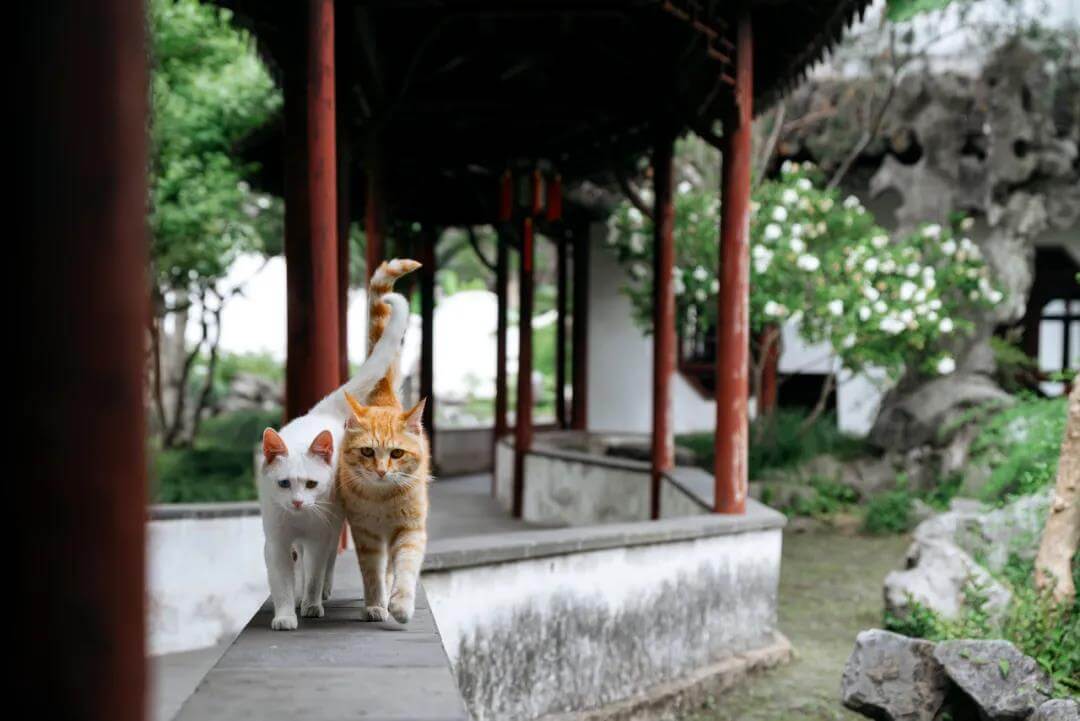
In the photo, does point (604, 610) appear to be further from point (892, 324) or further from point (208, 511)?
point (892, 324)

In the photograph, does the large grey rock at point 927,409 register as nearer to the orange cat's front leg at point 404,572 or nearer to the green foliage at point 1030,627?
the green foliage at point 1030,627

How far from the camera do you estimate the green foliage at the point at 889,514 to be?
461 inches

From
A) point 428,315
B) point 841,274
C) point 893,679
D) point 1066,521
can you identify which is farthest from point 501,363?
point 893,679

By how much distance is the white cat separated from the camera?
9.85 feet

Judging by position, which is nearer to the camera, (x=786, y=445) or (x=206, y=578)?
(x=206, y=578)

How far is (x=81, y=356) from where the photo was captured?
3.51ft

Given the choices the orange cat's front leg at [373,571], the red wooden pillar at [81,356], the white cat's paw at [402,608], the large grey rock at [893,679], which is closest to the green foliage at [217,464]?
the large grey rock at [893,679]

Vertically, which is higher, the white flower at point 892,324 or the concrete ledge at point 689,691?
the white flower at point 892,324

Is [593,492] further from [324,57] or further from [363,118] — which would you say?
[324,57]

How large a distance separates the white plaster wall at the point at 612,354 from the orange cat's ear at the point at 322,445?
1257 centimetres

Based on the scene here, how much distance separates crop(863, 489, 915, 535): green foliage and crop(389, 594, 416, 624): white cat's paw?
9.29m

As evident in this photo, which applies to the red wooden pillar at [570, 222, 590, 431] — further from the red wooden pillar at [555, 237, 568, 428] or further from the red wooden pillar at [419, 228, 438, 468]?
the red wooden pillar at [419, 228, 438, 468]

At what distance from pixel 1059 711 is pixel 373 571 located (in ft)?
8.78

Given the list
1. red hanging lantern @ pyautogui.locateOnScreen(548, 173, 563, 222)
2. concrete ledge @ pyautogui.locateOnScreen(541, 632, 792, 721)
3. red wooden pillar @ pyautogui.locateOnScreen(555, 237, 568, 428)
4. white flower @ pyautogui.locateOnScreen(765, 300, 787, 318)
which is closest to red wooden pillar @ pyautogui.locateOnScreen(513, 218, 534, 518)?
red hanging lantern @ pyautogui.locateOnScreen(548, 173, 563, 222)
